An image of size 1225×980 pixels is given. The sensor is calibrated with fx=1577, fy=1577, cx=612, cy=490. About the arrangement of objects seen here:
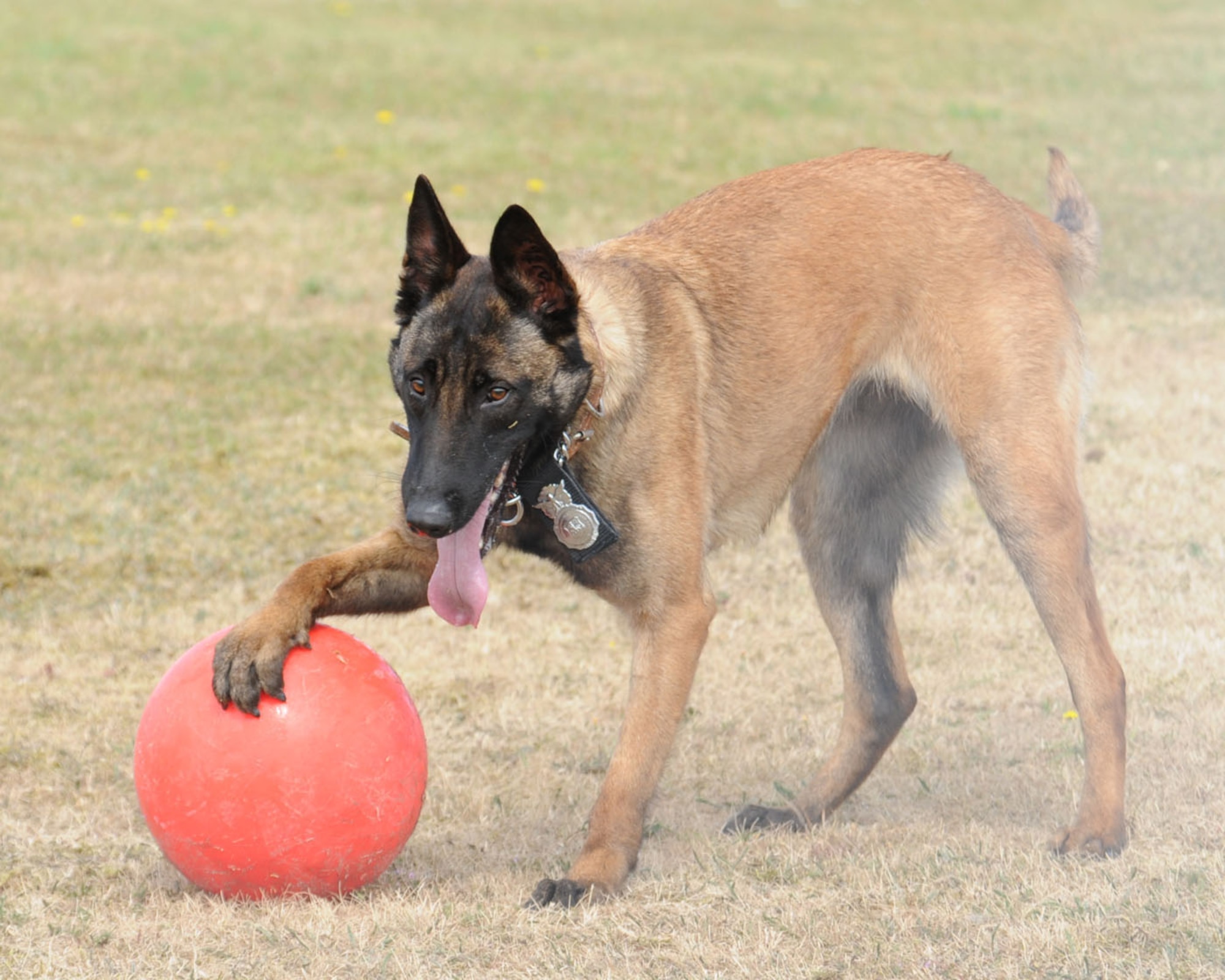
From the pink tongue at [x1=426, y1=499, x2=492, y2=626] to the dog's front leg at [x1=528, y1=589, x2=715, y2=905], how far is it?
1.66ft

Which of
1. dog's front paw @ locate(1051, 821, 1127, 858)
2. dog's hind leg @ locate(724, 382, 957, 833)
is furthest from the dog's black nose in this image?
dog's front paw @ locate(1051, 821, 1127, 858)

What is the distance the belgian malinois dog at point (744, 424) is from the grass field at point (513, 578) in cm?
36

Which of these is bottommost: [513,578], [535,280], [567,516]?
[513,578]

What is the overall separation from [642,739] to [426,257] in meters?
1.42

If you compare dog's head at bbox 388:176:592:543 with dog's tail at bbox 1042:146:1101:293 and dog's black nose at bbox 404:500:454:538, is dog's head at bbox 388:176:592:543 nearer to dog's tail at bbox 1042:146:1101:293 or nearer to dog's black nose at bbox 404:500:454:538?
dog's black nose at bbox 404:500:454:538

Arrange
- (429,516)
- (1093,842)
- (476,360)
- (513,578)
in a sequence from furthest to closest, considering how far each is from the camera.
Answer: (513,578)
(1093,842)
(476,360)
(429,516)

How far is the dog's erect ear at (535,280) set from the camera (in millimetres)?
3998

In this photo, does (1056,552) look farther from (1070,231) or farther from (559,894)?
(559,894)

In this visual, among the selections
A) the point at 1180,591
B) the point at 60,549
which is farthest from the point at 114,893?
the point at 1180,591

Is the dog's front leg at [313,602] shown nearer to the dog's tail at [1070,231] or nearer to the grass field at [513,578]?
the grass field at [513,578]

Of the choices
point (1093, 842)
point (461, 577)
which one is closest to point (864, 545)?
point (1093, 842)

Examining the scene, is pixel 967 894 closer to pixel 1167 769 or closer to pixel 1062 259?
pixel 1167 769

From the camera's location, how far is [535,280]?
4.05m

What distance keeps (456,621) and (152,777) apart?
0.88 metres
